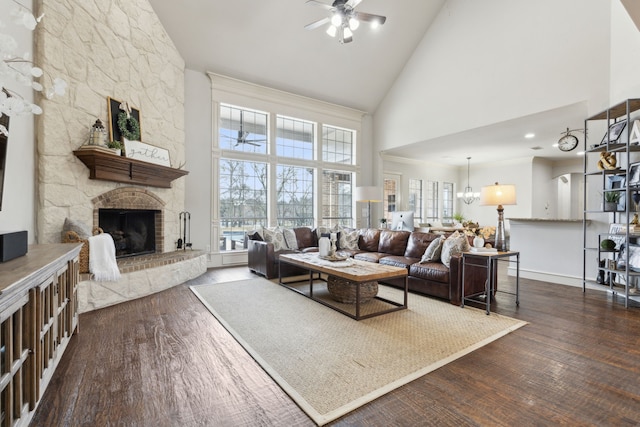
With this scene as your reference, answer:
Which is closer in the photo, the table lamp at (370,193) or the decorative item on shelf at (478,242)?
the decorative item on shelf at (478,242)

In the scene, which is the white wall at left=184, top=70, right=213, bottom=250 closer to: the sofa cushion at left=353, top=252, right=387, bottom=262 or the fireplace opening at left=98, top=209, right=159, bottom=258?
the fireplace opening at left=98, top=209, right=159, bottom=258

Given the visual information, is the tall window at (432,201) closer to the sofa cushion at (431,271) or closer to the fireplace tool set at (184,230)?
the sofa cushion at (431,271)

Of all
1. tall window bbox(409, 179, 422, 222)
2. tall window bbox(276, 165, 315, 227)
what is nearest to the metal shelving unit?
tall window bbox(276, 165, 315, 227)

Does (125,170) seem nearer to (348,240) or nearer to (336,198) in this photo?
(348,240)

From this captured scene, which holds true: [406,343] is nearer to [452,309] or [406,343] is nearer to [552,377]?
[552,377]

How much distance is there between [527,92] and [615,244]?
2602 mm

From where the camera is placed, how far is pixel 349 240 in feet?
18.7

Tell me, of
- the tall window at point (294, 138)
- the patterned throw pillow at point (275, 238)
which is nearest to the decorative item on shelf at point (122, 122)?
the patterned throw pillow at point (275, 238)

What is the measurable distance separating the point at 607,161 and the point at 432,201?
20.6ft

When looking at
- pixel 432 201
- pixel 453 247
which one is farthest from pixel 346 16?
pixel 432 201

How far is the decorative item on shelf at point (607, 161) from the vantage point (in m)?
4.01

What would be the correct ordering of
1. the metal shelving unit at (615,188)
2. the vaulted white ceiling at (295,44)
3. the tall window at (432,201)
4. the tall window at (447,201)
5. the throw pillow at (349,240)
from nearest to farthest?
the metal shelving unit at (615,188), the vaulted white ceiling at (295,44), the throw pillow at (349,240), the tall window at (432,201), the tall window at (447,201)

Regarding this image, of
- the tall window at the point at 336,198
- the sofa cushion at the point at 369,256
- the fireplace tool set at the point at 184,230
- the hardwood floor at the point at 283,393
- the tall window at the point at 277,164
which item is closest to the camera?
the hardwood floor at the point at 283,393

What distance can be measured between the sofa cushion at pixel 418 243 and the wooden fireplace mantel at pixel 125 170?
384 cm
